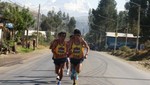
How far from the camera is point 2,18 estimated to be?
173 ft

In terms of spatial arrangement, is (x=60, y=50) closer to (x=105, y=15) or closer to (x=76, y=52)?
(x=76, y=52)

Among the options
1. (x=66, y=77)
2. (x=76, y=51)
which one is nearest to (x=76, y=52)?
(x=76, y=51)

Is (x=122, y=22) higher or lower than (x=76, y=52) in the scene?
higher

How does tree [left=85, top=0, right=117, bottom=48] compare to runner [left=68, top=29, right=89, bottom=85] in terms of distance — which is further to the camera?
tree [left=85, top=0, right=117, bottom=48]

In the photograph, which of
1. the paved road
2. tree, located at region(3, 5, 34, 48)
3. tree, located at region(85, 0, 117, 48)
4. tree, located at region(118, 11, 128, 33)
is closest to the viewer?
the paved road

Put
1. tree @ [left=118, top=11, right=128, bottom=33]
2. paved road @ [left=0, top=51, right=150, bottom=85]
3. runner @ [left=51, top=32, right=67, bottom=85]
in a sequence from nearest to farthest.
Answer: runner @ [left=51, top=32, right=67, bottom=85]
paved road @ [left=0, top=51, right=150, bottom=85]
tree @ [left=118, top=11, right=128, bottom=33]

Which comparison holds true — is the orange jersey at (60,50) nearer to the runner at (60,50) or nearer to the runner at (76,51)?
the runner at (60,50)

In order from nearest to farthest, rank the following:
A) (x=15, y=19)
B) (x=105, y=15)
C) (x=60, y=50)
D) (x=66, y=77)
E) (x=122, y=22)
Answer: (x=60, y=50) < (x=66, y=77) < (x=15, y=19) < (x=105, y=15) < (x=122, y=22)

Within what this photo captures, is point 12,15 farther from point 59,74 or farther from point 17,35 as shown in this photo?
point 59,74

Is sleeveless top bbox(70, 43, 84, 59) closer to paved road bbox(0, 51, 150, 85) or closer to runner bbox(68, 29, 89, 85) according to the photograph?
runner bbox(68, 29, 89, 85)

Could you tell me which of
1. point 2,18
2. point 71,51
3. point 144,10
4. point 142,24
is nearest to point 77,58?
point 71,51

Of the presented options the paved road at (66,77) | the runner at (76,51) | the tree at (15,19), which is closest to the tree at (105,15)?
the tree at (15,19)

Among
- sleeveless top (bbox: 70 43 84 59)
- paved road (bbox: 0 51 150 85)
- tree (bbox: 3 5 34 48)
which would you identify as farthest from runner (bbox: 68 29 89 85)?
tree (bbox: 3 5 34 48)

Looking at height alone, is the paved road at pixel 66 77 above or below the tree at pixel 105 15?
below
